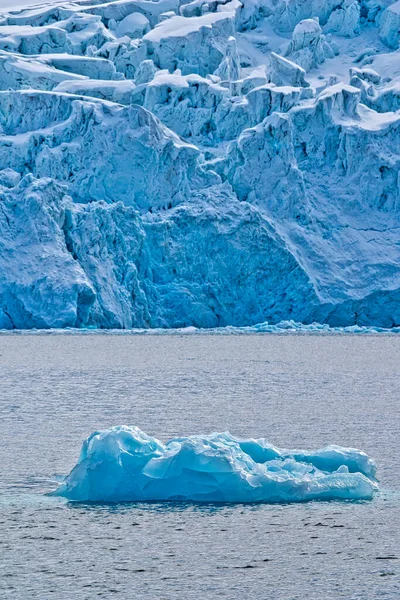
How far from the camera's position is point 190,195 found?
2770cm

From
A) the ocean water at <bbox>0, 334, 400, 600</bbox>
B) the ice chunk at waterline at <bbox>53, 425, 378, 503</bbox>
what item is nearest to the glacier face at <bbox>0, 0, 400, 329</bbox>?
the ocean water at <bbox>0, 334, 400, 600</bbox>

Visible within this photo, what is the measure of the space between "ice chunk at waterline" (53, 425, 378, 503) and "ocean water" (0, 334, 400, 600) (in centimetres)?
16

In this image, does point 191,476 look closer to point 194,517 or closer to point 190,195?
point 194,517

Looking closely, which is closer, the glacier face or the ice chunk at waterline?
the ice chunk at waterline

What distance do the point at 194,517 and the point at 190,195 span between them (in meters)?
21.4

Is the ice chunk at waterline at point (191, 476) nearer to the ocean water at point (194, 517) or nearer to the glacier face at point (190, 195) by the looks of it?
the ocean water at point (194, 517)

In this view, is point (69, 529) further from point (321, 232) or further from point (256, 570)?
point (321, 232)

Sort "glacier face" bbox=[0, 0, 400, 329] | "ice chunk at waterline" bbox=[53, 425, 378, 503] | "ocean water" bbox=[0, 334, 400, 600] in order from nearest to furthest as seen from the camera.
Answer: "ocean water" bbox=[0, 334, 400, 600] → "ice chunk at waterline" bbox=[53, 425, 378, 503] → "glacier face" bbox=[0, 0, 400, 329]

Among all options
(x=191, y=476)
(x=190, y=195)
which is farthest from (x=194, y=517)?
(x=190, y=195)

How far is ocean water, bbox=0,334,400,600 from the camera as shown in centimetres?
525

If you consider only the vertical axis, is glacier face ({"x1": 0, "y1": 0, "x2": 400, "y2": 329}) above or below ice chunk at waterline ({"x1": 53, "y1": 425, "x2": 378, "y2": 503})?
below

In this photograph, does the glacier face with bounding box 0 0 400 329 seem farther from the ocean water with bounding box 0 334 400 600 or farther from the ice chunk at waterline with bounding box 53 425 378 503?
the ice chunk at waterline with bounding box 53 425 378 503

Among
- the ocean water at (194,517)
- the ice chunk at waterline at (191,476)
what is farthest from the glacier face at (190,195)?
the ice chunk at waterline at (191,476)

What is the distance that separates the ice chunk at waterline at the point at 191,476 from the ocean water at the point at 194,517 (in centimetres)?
16
